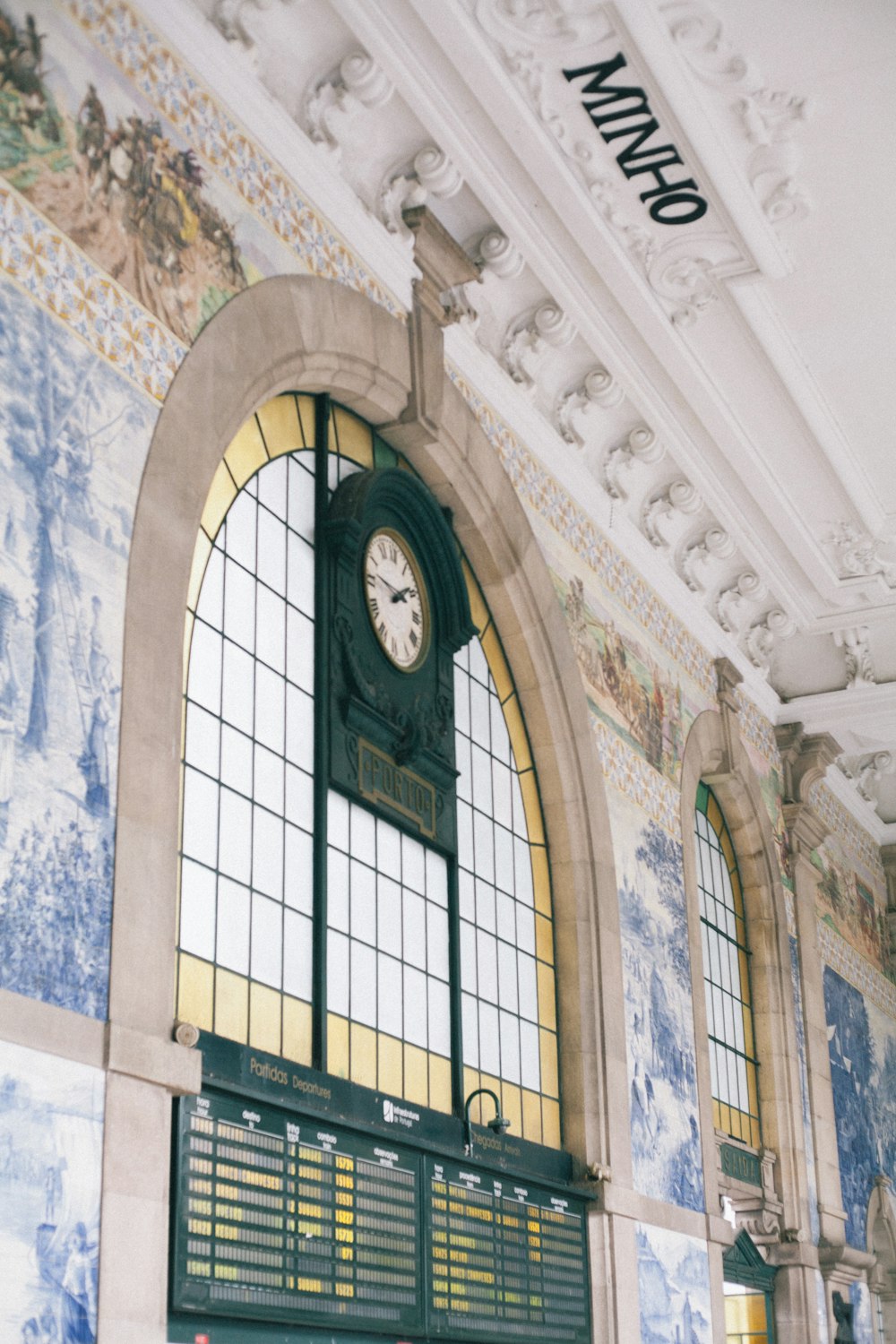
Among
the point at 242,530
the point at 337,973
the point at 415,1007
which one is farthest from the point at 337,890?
the point at 242,530

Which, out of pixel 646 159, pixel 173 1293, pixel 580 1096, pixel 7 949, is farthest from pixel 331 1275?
pixel 646 159

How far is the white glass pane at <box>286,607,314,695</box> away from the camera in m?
9.41

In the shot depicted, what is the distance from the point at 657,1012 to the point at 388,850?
4.00 m

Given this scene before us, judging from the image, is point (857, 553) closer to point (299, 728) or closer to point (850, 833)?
point (850, 833)

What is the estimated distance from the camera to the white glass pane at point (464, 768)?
11328 millimetres

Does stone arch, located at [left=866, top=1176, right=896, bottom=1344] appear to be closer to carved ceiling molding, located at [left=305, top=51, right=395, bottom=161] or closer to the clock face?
the clock face

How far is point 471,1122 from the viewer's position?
33.9ft

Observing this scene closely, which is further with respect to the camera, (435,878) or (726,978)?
(726,978)

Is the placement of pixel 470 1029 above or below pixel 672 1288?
above

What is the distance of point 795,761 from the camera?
18.4 meters

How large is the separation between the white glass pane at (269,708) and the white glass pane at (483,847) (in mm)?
2571

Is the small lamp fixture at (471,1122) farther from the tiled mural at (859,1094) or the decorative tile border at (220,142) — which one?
the tiled mural at (859,1094)

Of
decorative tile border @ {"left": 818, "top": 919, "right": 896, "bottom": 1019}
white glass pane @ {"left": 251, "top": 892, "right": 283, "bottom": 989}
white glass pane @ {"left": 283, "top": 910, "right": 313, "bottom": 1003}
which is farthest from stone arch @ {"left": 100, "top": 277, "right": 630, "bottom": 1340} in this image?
decorative tile border @ {"left": 818, "top": 919, "right": 896, "bottom": 1019}

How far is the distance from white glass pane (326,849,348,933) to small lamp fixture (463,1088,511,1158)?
1460 millimetres
